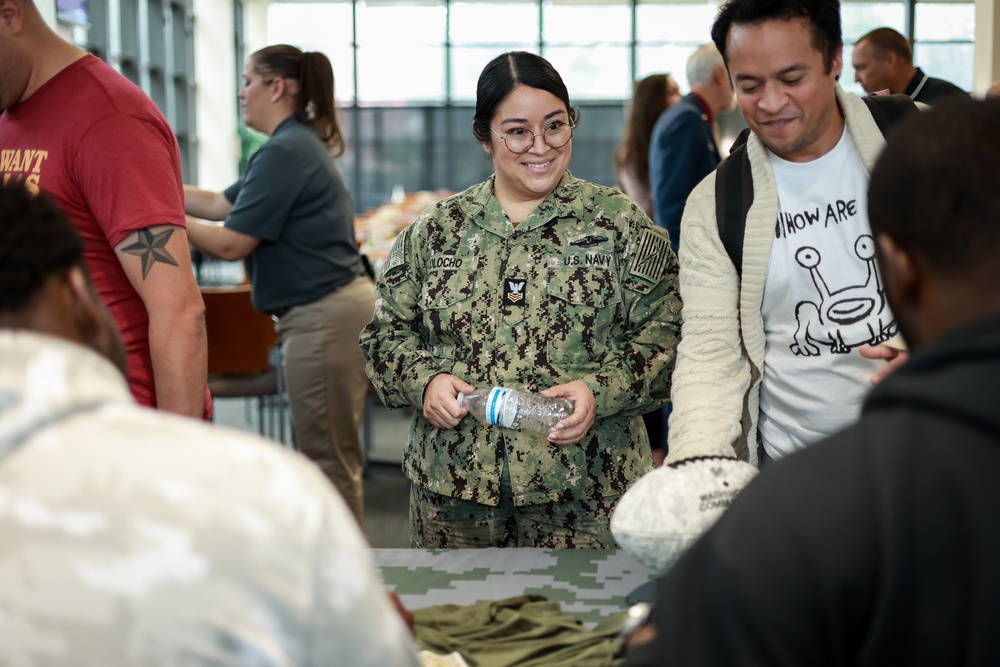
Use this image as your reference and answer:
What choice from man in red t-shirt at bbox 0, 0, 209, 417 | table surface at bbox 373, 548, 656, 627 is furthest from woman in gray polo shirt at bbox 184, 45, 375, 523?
table surface at bbox 373, 548, 656, 627

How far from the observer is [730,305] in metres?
1.89

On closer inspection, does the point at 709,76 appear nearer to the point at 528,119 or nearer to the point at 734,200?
the point at 528,119

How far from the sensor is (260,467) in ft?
2.51

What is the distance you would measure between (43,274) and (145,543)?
258 mm

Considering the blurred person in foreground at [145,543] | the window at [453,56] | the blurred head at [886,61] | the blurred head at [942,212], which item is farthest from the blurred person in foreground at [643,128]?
the window at [453,56]

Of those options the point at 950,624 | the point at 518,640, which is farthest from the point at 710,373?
the point at 950,624

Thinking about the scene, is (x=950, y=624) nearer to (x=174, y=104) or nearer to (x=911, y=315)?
(x=911, y=315)

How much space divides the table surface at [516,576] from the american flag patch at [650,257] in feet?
1.97

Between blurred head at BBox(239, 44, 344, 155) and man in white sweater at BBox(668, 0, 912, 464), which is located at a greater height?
blurred head at BBox(239, 44, 344, 155)

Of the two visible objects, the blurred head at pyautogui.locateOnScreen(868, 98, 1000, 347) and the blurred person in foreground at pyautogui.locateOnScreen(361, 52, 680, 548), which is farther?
the blurred person in foreground at pyautogui.locateOnScreen(361, 52, 680, 548)

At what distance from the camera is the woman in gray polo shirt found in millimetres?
3471

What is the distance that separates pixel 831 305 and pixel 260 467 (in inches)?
51.9

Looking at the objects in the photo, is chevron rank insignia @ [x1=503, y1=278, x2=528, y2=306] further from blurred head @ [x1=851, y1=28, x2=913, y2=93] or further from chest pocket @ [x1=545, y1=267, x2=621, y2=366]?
blurred head @ [x1=851, y1=28, x2=913, y2=93]

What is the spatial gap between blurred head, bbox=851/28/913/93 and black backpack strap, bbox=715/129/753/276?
2.84 metres
